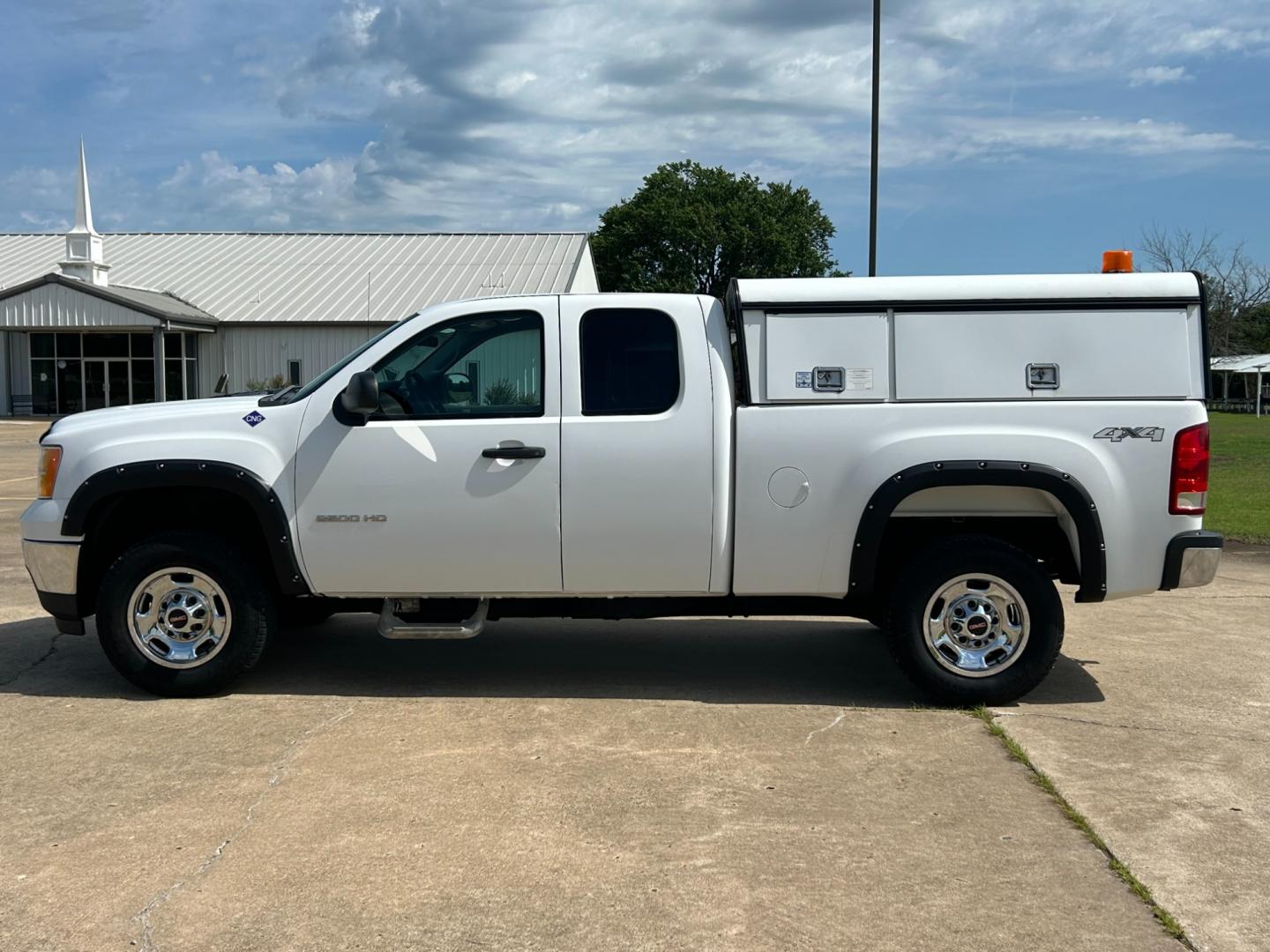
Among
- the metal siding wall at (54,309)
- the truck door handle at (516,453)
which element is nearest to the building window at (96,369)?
the metal siding wall at (54,309)

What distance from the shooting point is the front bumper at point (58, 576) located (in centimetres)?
595

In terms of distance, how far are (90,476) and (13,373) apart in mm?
37247

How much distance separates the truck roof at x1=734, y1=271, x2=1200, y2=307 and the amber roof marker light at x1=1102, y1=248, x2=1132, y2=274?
227 mm

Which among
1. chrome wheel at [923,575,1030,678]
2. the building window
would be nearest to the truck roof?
chrome wheel at [923,575,1030,678]

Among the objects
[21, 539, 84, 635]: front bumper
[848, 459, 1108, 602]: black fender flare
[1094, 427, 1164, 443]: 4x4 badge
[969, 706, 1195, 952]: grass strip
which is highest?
[1094, 427, 1164, 443]: 4x4 badge

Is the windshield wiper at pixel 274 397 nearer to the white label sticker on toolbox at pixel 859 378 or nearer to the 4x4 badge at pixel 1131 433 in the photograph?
the white label sticker on toolbox at pixel 859 378

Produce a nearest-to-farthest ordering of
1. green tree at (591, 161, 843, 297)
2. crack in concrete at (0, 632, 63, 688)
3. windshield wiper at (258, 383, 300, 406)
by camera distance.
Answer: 1. windshield wiper at (258, 383, 300, 406)
2. crack in concrete at (0, 632, 63, 688)
3. green tree at (591, 161, 843, 297)

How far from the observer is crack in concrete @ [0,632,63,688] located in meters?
6.41

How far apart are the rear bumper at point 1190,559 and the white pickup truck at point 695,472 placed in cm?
1

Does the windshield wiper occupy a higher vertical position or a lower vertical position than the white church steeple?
lower

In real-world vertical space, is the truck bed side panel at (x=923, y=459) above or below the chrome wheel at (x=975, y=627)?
above

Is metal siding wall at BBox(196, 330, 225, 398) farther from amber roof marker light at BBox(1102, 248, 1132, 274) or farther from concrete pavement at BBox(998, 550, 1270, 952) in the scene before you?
amber roof marker light at BBox(1102, 248, 1132, 274)

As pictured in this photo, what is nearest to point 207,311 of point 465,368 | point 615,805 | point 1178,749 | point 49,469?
point 49,469

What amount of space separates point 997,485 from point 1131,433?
642 mm
